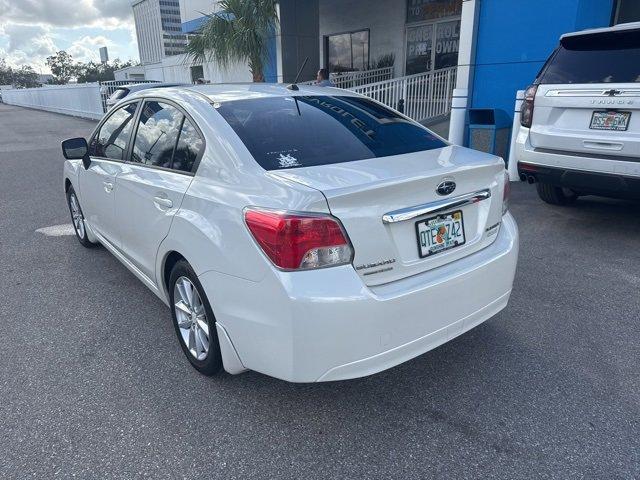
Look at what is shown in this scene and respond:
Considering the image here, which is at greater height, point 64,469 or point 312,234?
point 312,234

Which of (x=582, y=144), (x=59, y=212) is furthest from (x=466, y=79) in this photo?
(x=59, y=212)

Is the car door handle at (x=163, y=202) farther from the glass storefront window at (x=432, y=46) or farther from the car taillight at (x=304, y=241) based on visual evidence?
the glass storefront window at (x=432, y=46)

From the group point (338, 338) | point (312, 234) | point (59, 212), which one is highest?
point (312, 234)

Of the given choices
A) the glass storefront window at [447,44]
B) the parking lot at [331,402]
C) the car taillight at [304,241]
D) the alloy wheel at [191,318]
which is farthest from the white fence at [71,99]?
the car taillight at [304,241]

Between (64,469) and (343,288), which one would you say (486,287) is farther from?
(64,469)

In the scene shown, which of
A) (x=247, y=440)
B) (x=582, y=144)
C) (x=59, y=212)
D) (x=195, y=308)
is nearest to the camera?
(x=247, y=440)

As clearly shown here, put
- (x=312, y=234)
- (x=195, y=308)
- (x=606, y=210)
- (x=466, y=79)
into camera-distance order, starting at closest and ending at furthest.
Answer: (x=312, y=234), (x=195, y=308), (x=606, y=210), (x=466, y=79)

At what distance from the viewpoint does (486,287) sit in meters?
2.51

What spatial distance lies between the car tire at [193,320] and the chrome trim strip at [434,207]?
3.38 ft

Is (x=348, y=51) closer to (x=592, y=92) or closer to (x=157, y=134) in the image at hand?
(x=592, y=92)

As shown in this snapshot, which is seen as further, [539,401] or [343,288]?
[539,401]

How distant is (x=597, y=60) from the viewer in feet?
14.8

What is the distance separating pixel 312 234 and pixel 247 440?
1.07m

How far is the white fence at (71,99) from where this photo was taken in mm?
20938
